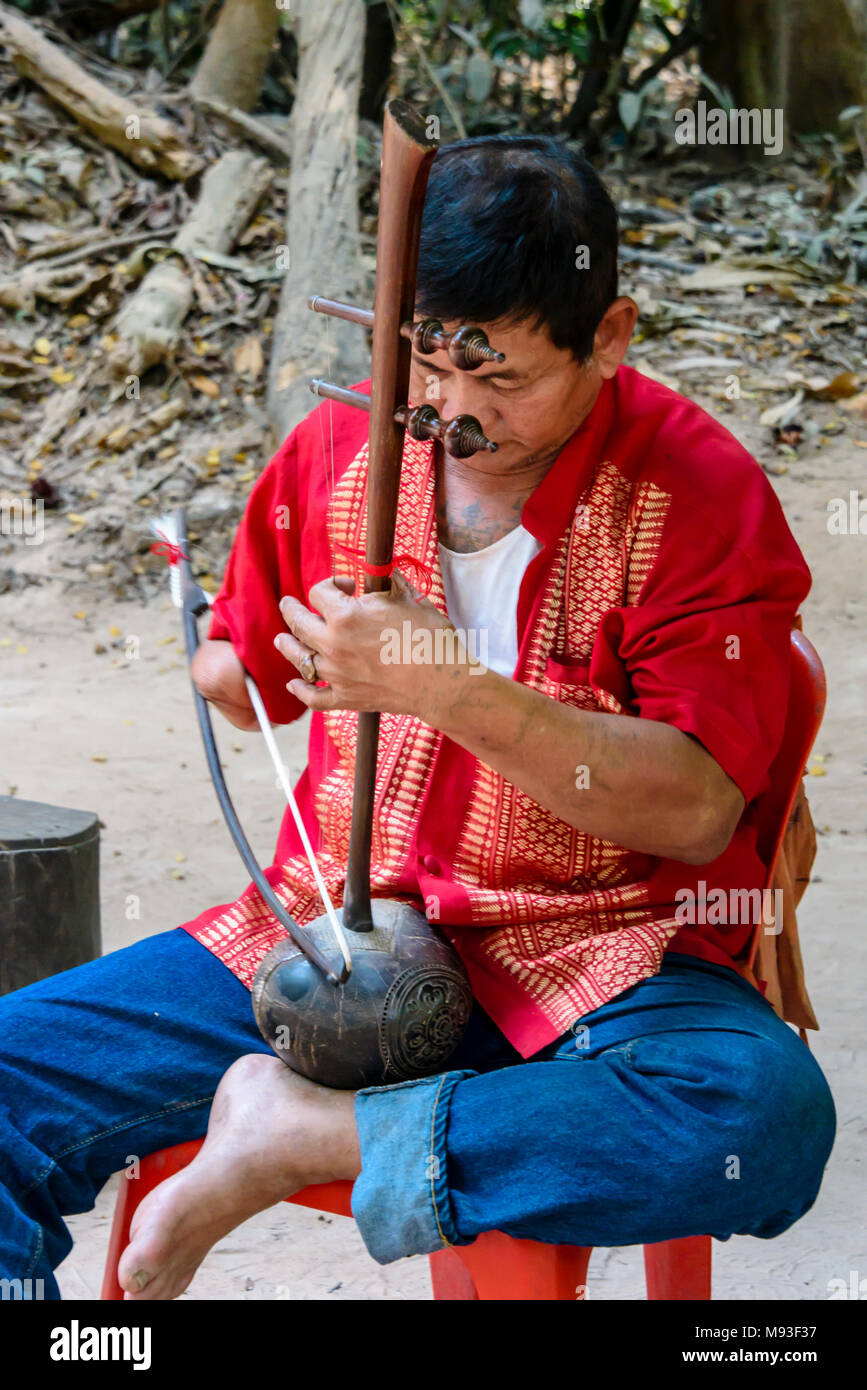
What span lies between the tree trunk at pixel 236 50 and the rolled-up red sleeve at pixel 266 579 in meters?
7.28

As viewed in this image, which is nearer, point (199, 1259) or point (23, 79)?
point (199, 1259)

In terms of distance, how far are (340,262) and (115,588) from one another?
6.63 feet

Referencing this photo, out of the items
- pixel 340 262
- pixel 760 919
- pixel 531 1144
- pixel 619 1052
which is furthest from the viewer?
pixel 340 262

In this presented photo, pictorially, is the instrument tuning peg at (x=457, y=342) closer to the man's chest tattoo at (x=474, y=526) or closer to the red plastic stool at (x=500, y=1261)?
the man's chest tattoo at (x=474, y=526)

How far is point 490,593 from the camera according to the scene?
6.26 feet

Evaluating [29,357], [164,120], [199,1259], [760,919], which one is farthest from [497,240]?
[164,120]

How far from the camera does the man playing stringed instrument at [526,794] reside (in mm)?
1538

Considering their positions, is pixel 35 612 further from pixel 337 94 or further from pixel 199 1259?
pixel 199 1259

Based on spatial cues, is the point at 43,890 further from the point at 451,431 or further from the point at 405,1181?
the point at 451,431

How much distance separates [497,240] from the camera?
161 cm

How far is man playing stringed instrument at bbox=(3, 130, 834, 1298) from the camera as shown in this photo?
5.05ft

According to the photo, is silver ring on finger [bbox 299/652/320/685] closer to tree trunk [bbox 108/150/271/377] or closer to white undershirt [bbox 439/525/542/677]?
white undershirt [bbox 439/525/542/677]

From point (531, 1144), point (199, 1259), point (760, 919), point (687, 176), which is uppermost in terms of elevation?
point (687, 176)

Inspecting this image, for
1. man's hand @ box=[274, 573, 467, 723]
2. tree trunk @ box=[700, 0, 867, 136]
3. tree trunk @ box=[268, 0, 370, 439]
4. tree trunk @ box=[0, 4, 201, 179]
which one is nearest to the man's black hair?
man's hand @ box=[274, 573, 467, 723]
